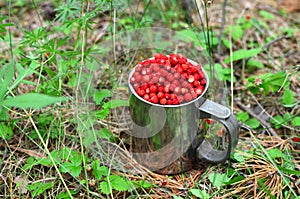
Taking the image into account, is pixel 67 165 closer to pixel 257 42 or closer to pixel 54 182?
pixel 54 182

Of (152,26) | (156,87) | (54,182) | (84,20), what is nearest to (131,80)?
(156,87)

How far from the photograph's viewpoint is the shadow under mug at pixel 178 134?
114 centimetres

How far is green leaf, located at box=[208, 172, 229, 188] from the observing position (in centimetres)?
123

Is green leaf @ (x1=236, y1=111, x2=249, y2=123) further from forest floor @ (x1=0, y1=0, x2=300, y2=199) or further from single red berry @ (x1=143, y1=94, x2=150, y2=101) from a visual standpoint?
single red berry @ (x1=143, y1=94, x2=150, y2=101)

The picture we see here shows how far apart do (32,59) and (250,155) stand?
0.76 meters

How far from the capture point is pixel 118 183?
1.17m

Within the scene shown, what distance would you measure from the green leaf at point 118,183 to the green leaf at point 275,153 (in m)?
0.49

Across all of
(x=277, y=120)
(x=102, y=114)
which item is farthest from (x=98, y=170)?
(x=277, y=120)

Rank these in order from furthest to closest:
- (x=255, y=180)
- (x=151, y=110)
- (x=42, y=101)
Result: (x=255, y=180), (x=151, y=110), (x=42, y=101)

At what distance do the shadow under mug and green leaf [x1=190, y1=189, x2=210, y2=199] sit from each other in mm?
92

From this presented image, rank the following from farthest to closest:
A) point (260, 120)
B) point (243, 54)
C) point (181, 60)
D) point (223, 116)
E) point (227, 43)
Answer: point (227, 43) → point (243, 54) → point (260, 120) → point (181, 60) → point (223, 116)

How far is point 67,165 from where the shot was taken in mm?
1191

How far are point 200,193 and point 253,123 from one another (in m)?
0.38

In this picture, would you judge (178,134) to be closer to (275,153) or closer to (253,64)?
(275,153)
